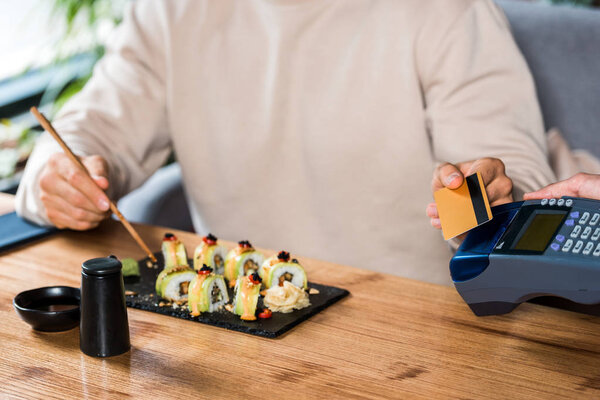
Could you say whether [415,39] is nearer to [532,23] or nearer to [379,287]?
[532,23]

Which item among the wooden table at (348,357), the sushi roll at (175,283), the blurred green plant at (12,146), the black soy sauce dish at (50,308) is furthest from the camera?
the blurred green plant at (12,146)

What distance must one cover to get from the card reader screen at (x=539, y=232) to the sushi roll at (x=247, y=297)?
37 cm

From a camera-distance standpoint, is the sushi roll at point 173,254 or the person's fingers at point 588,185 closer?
the person's fingers at point 588,185

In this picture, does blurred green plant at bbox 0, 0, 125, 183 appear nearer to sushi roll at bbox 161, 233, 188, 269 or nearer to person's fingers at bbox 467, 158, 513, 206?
sushi roll at bbox 161, 233, 188, 269

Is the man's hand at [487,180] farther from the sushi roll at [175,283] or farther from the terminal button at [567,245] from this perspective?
the sushi roll at [175,283]

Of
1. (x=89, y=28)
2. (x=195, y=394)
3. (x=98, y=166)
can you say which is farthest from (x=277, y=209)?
(x=89, y=28)

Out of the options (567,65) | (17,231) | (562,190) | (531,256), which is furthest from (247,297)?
(567,65)

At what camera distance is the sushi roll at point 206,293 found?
40.0 inches

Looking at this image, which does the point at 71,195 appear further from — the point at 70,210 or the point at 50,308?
the point at 50,308

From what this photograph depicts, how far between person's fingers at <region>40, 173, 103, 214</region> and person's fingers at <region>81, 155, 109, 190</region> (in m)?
0.04

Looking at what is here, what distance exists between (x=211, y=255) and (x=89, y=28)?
1.94 metres

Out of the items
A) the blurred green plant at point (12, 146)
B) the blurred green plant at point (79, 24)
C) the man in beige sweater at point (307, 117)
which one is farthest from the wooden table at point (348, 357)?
the blurred green plant at point (79, 24)

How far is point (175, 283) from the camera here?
3.55 feet

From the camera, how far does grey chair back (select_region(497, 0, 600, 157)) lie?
Result: 1.82 metres
